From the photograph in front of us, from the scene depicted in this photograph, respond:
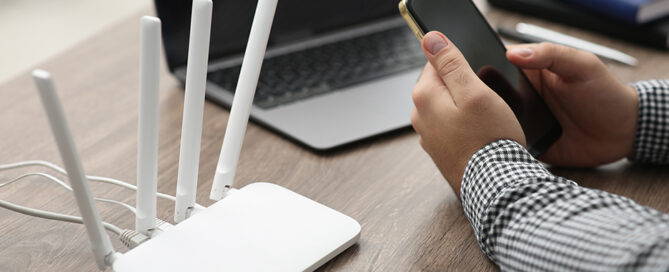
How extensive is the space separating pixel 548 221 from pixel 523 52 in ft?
0.73

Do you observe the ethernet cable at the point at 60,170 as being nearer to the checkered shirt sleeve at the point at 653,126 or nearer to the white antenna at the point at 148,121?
the white antenna at the point at 148,121

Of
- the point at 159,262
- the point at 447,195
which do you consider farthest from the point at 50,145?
the point at 447,195

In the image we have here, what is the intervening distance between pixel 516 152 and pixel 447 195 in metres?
0.09

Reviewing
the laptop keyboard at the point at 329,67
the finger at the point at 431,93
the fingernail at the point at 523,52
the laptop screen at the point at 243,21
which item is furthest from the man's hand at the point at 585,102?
the laptop screen at the point at 243,21

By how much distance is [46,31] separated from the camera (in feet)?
8.20

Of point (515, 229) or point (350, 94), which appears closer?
point (515, 229)

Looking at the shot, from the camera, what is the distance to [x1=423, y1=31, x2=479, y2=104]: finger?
21.8 inches

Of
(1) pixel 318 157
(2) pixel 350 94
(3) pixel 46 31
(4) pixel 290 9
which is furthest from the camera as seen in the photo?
(3) pixel 46 31

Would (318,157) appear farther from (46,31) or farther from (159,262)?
(46,31)

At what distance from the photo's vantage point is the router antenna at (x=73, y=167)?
37 cm

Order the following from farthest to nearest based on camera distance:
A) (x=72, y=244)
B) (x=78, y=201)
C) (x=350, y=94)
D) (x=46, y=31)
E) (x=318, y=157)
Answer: (x=46, y=31) → (x=350, y=94) → (x=318, y=157) → (x=72, y=244) → (x=78, y=201)

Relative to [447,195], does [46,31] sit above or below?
below

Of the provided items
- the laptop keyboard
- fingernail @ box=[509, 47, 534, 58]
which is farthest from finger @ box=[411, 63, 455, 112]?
the laptop keyboard

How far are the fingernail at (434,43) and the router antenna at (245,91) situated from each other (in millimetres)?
134
